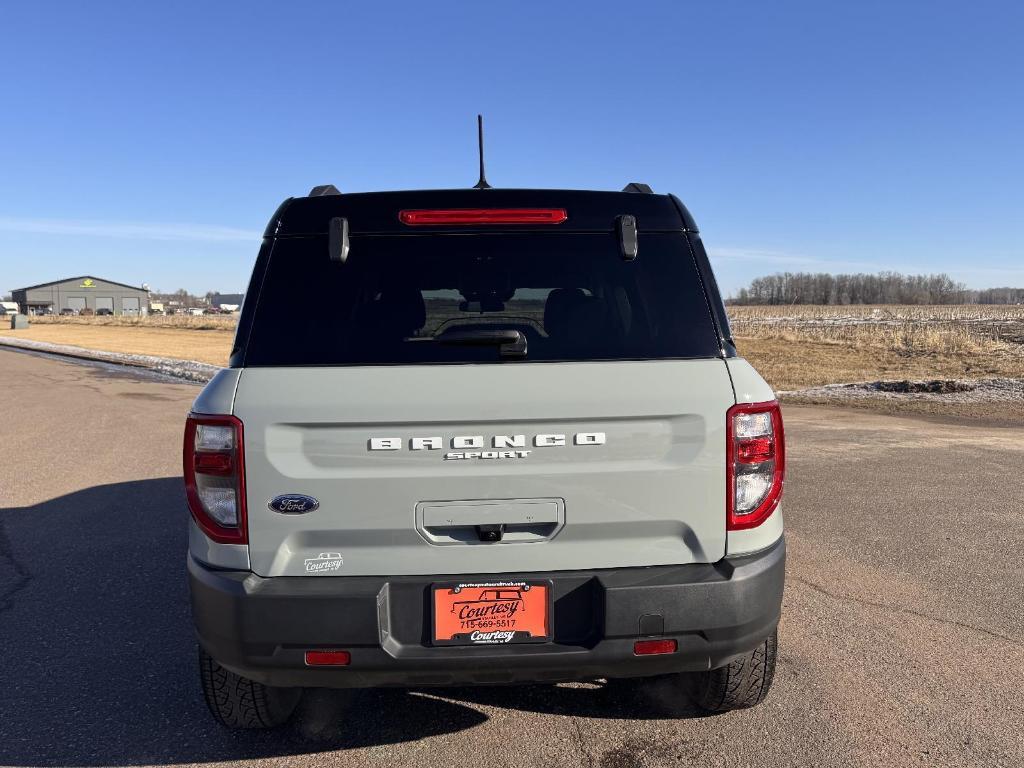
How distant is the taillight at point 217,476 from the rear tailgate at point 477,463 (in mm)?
40

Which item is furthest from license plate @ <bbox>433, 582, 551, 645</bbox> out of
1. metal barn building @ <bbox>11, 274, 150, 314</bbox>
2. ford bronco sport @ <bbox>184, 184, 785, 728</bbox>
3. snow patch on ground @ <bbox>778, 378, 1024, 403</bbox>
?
metal barn building @ <bbox>11, 274, 150, 314</bbox>

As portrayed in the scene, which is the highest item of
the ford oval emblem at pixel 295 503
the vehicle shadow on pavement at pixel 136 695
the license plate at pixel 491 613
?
the ford oval emblem at pixel 295 503

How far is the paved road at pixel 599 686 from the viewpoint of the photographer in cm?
296

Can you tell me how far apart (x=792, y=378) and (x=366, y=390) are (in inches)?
706

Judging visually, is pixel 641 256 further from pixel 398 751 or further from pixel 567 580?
pixel 398 751

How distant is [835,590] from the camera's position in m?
4.67

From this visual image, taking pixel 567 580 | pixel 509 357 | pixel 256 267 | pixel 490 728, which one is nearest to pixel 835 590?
pixel 490 728

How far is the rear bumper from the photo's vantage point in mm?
2486

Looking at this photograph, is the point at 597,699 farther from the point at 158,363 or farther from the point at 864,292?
the point at 864,292

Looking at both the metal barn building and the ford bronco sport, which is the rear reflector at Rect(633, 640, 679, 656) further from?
the metal barn building

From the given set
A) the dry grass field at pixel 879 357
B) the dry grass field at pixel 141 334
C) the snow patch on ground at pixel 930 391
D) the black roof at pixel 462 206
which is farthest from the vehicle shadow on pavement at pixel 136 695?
the dry grass field at pixel 141 334

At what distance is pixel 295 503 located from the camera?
250cm

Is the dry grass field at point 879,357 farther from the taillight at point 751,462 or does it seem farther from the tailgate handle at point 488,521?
the tailgate handle at point 488,521

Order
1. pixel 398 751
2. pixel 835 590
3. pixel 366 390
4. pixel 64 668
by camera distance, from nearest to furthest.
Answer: pixel 366 390
pixel 398 751
pixel 64 668
pixel 835 590
